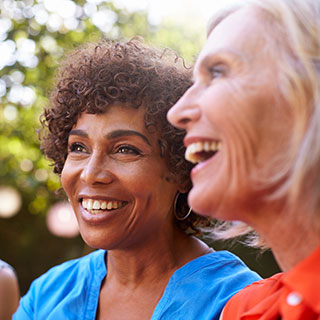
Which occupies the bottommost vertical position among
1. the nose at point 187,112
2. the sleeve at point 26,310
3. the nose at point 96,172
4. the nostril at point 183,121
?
the sleeve at point 26,310

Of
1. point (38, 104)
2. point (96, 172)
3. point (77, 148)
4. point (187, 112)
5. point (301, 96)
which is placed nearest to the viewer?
point (301, 96)

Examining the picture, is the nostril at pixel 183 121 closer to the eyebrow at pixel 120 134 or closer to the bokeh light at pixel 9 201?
the eyebrow at pixel 120 134

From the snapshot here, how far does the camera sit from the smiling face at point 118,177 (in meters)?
2.28

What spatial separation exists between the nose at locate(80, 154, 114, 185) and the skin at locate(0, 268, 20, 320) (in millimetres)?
1141

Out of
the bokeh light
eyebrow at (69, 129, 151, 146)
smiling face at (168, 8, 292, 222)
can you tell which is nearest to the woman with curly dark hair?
eyebrow at (69, 129, 151, 146)

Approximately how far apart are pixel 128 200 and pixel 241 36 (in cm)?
102

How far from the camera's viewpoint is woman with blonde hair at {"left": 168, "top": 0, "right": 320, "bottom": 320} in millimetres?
1423

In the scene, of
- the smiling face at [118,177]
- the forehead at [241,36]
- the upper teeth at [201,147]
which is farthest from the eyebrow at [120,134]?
the forehead at [241,36]

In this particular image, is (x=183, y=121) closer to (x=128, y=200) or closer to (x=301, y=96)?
(x=301, y=96)

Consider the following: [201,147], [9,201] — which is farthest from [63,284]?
[9,201]

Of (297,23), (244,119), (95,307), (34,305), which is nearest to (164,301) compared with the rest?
(95,307)

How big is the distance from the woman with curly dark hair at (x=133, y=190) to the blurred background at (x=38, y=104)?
349 cm

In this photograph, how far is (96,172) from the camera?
7.38ft

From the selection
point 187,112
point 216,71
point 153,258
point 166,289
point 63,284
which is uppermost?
point 216,71
